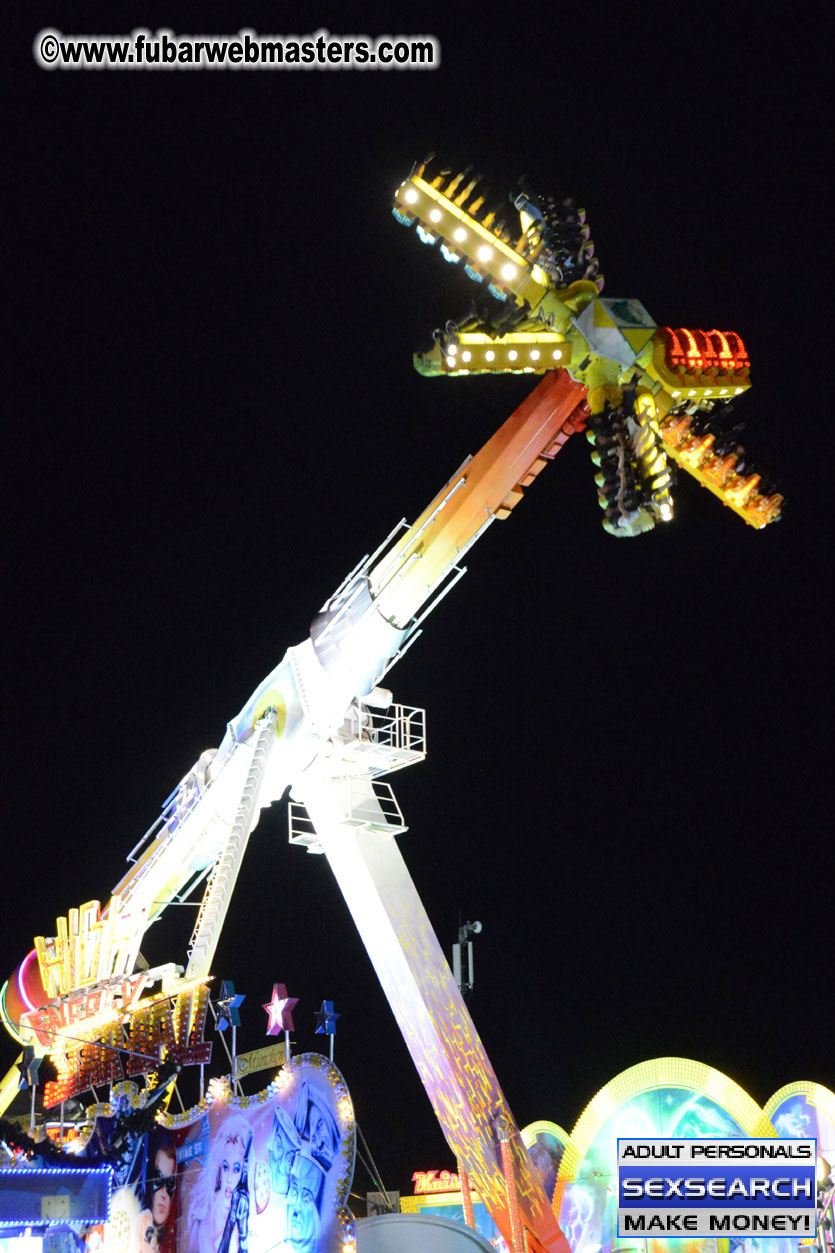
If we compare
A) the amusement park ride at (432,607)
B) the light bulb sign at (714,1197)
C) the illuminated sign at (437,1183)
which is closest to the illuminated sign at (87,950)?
the amusement park ride at (432,607)

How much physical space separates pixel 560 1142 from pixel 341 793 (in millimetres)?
8172

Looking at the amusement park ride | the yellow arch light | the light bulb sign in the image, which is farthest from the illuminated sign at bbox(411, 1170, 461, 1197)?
the light bulb sign

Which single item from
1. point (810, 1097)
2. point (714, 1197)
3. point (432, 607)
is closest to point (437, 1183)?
point (810, 1097)

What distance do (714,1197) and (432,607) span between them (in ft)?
22.8

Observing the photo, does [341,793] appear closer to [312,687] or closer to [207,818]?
[312,687]

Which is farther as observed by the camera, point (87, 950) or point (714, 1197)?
point (87, 950)

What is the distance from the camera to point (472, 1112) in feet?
47.1

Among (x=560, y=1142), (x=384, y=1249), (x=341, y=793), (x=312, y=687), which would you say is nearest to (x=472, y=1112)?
(x=384, y=1249)

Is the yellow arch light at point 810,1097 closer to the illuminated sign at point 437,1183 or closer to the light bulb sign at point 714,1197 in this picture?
the light bulb sign at point 714,1197

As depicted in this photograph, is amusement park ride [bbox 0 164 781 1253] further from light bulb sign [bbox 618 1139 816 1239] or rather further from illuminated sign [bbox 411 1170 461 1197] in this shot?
illuminated sign [bbox 411 1170 461 1197]

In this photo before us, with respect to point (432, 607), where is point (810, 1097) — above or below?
below

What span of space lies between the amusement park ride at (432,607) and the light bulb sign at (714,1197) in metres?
1.36

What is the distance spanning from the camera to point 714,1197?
42.8ft

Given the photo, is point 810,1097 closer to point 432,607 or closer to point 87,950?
point 432,607
